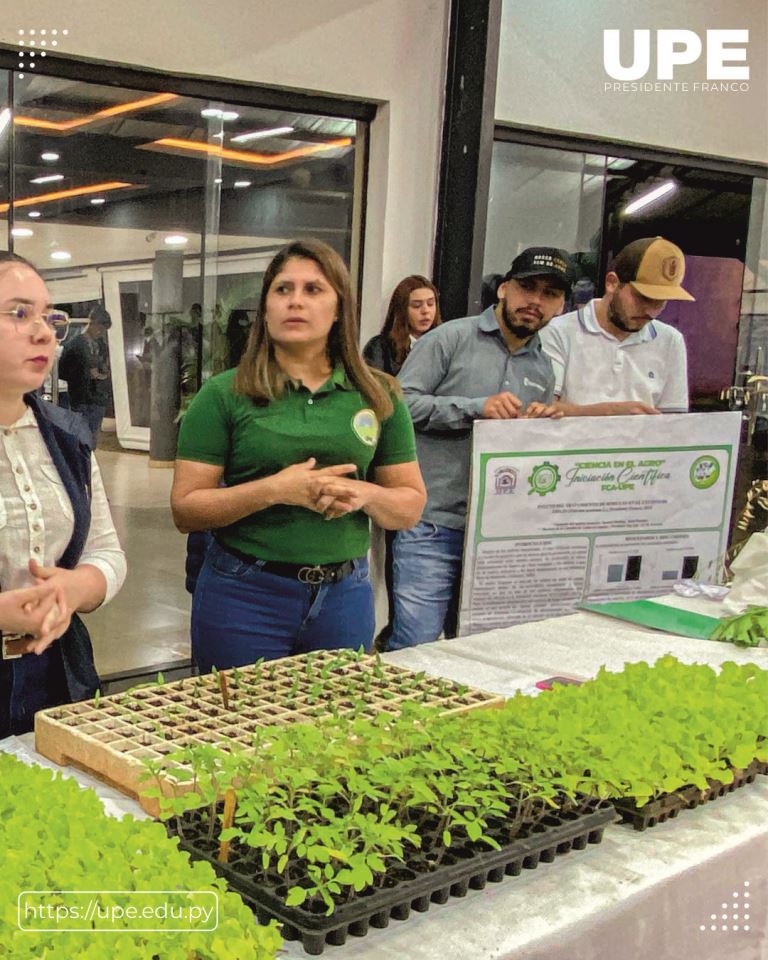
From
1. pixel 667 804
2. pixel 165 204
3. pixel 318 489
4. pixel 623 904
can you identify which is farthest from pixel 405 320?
pixel 623 904

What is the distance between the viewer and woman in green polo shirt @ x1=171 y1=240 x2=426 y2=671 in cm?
193

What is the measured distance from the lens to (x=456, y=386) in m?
2.85

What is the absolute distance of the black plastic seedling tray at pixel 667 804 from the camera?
48.4 inches

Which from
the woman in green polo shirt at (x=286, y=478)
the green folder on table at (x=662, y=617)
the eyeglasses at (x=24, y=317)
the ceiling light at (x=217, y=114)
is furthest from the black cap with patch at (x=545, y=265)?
the ceiling light at (x=217, y=114)

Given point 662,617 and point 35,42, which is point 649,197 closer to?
point 35,42

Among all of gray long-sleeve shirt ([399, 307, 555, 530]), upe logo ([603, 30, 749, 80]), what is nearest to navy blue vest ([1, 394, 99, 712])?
gray long-sleeve shirt ([399, 307, 555, 530])

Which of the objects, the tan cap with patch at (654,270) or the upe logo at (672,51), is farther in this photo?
the upe logo at (672,51)

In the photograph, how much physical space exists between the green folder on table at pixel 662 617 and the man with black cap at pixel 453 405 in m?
0.63

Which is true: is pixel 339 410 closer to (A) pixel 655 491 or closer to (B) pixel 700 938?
(B) pixel 700 938

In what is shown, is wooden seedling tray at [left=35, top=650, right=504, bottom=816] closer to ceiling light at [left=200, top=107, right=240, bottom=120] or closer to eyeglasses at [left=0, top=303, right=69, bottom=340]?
eyeglasses at [left=0, top=303, right=69, bottom=340]

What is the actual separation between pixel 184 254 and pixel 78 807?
320cm

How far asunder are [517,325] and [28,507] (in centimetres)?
154

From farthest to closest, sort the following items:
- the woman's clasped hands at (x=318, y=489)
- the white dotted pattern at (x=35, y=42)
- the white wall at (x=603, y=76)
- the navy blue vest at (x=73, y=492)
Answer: the white wall at (x=603, y=76) → the white dotted pattern at (x=35, y=42) → the woman's clasped hands at (x=318, y=489) → the navy blue vest at (x=73, y=492)

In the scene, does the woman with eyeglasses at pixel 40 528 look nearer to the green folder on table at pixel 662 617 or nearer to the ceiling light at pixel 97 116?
the green folder on table at pixel 662 617
